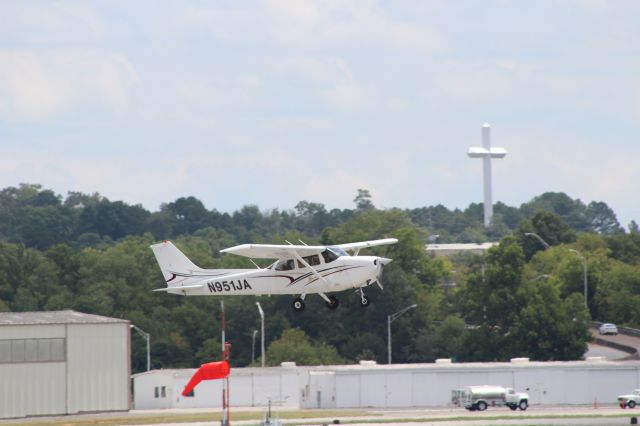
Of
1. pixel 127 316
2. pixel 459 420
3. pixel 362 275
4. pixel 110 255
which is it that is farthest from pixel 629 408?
pixel 110 255

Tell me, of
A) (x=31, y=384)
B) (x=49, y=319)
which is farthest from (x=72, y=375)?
(x=49, y=319)

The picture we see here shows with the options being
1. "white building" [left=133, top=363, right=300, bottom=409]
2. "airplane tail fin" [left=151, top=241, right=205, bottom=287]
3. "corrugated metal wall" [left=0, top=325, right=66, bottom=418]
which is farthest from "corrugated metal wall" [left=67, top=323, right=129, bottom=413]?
"airplane tail fin" [left=151, top=241, right=205, bottom=287]

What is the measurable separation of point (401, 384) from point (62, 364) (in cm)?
2201

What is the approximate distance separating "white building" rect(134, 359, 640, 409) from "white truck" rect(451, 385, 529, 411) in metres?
6.02

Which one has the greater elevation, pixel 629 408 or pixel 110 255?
pixel 110 255

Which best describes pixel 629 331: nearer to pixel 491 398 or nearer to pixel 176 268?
pixel 491 398

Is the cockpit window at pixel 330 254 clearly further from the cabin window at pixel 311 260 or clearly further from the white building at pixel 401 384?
the white building at pixel 401 384

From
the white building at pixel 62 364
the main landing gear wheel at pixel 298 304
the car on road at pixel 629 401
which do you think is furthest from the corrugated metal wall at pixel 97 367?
the main landing gear wheel at pixel 298 304

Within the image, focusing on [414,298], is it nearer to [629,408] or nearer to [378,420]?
[629,408]

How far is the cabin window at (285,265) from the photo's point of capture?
72.7m

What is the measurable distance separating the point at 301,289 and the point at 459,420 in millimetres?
19948

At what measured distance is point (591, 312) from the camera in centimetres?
16238

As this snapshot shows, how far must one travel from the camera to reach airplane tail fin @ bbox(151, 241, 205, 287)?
77.1 m

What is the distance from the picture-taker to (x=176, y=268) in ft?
255
